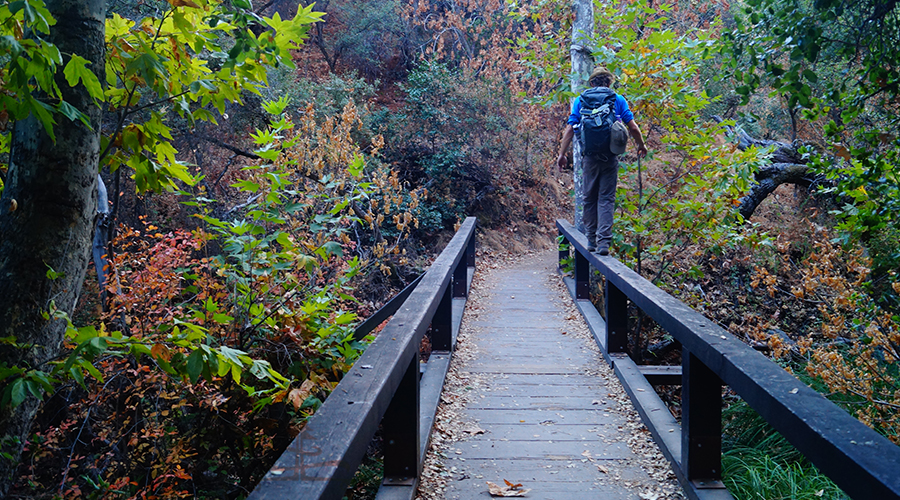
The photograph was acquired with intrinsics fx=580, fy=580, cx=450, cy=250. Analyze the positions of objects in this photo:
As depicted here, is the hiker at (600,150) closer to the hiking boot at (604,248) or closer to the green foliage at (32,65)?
the hiking boot at (604,248)

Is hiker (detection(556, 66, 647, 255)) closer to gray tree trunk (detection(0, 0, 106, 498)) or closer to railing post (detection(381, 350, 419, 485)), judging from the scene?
railing post (detection(381, 350, 419, 485))

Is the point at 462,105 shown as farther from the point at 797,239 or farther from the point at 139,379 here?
the point at 139,379

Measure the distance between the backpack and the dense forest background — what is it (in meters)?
0.94

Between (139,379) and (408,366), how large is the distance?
3.67 m

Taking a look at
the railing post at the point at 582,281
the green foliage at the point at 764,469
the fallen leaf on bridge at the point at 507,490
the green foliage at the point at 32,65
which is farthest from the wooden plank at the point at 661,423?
the green foliage at the point at 32,65

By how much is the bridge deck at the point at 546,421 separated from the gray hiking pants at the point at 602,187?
1.11m

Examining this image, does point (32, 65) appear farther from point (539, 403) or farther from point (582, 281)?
point (582, 281)

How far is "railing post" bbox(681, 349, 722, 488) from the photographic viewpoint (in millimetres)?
2729

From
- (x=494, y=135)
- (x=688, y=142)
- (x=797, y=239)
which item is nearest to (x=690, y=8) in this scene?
(x=494, y=135)

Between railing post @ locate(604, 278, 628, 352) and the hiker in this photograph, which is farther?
the hiker

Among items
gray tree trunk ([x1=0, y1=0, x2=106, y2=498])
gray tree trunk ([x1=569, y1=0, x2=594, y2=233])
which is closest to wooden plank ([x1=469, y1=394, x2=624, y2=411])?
gray tree trunk ([x1=0, y1=0, x2=106, y2=498])

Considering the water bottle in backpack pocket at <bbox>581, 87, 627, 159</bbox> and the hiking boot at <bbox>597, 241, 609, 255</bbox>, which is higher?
the water bottle in backpack pocket at <bbox>581, 87, 627, 159</bbox>

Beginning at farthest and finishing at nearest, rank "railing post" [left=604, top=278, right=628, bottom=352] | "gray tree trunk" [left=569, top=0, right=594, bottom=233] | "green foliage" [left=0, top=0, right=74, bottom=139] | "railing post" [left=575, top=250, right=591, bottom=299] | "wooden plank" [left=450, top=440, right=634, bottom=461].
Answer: "gray tree trunk" [left=569, top=0, right=594, bottom=233]
"railing post" [left=575, top=250, right=591, bottom=299]
"railing post" [left=604, top=278, right=628, bottom=352]
"wooden plank" [left=450, top=440, right=634, bottom=461]
"green foliage" [left=0, top=0, right=74, bottom=139]

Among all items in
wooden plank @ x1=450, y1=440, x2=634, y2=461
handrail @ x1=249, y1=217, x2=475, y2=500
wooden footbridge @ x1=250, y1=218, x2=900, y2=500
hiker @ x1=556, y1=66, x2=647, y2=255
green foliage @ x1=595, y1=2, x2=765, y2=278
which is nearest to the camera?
handrail @ x1=249, y1=217, x2=475, y2=500
